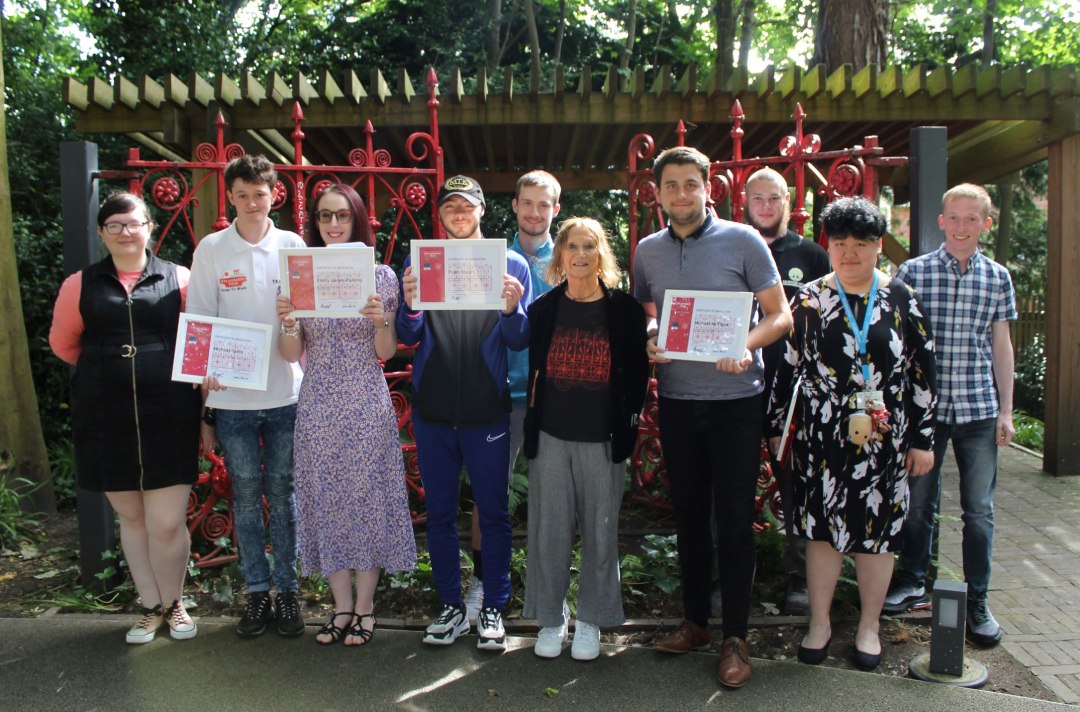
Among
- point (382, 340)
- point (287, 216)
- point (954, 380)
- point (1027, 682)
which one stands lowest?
point (1027, 682)

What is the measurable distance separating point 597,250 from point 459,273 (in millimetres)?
543

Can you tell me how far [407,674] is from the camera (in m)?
3.32

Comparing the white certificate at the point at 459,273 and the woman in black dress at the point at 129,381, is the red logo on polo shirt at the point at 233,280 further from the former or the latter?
the white certificate at the point at 459,273

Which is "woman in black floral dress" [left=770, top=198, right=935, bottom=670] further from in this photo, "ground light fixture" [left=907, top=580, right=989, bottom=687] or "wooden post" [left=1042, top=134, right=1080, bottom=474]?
"wooden post" [left=1042, top=134, right=1080, bottom=474]

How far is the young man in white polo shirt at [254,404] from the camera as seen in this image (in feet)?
11.1

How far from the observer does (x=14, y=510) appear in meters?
5.45

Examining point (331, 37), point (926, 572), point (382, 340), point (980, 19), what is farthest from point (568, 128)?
point (980, 19)

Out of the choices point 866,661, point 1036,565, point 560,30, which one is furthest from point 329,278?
point 560,30

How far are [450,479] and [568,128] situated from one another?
13.5ft

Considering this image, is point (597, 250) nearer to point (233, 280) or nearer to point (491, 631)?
point (233, 280)

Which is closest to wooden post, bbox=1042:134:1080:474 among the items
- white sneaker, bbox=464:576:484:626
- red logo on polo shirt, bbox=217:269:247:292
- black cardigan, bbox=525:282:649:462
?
black cardigan, bbox=525:282:649:462

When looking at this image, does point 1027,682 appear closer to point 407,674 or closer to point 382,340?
point 407,674

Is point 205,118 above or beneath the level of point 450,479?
above

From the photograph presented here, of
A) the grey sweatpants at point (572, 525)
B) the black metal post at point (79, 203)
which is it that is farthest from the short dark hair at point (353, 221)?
the black metal post at point (79, 203)
